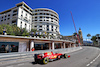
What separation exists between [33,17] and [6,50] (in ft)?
150

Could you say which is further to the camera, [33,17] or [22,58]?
[33,17]

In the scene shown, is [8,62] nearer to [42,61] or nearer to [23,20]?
[42,61]

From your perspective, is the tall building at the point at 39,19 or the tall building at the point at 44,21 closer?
the tall building at the point at 39,19

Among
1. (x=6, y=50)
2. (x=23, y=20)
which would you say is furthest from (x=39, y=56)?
(x=23, y=20)

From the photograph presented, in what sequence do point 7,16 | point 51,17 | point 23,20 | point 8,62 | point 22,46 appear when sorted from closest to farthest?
point 8,62 → point 22,46 → point 23,20 → point 7,16 → point 51,17

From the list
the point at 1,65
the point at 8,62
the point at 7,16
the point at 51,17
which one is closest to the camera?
the point at 1,65

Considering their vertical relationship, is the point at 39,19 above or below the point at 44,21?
above

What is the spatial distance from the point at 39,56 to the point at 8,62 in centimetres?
361

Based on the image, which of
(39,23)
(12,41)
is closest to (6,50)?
(12,41)

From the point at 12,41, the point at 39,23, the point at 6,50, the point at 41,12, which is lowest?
the point at 6,50

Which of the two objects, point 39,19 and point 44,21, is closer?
point 44,21

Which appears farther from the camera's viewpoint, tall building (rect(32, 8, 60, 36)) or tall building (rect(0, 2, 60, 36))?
tall building (rect(32, 8, 60, 36))

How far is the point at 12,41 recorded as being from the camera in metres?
16.1

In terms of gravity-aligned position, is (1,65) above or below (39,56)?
below
